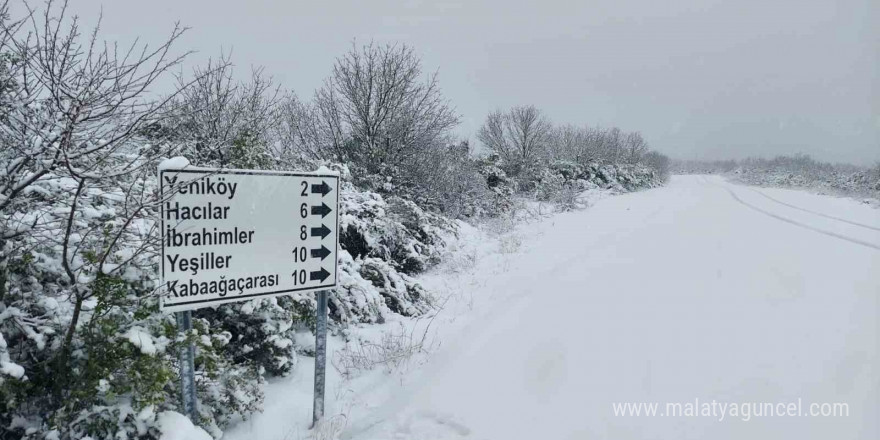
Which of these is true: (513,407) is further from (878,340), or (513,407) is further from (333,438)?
(878,340)

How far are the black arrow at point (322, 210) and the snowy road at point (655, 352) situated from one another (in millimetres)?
1530

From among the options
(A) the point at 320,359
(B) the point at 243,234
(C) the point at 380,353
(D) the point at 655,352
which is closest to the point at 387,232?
(C) the point at 380,353

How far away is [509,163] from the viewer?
80.9 ft

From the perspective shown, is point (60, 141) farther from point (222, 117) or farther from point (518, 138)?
point (518, 138)

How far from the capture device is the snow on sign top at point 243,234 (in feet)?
7.36

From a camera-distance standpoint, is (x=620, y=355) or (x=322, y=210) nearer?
(x=322, y=210)

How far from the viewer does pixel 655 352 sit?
12.6ft

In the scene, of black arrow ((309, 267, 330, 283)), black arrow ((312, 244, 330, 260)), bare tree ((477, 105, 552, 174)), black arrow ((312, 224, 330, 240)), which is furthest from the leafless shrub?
bare tree ((477, 105, 552, 174))

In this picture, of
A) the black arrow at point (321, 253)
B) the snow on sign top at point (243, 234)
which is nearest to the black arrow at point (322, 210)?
the snow on sign top at point (243, 234)

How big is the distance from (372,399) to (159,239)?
6.60ft

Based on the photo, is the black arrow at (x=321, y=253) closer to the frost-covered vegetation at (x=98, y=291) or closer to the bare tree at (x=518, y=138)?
the frost-covered vegetation at (x=98, y=291)

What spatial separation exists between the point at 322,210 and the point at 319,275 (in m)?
0.45

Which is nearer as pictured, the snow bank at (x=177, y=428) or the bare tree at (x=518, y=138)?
the snow bank at (x=177, y=428)

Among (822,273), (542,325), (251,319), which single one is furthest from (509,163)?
(251,319)
